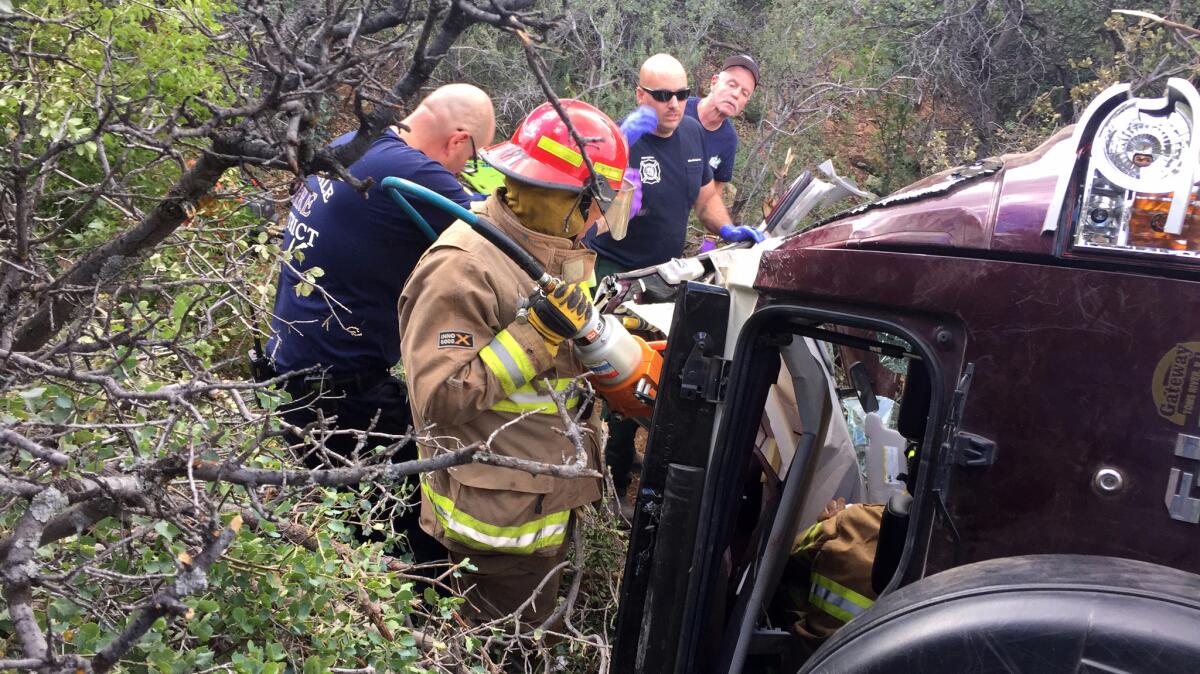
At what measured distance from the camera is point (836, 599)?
2258 millimetres

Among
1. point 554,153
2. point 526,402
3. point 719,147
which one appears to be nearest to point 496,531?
point 526,402

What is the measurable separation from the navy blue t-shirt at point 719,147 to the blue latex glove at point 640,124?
67cm

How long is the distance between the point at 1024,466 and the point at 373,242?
93.1 inches

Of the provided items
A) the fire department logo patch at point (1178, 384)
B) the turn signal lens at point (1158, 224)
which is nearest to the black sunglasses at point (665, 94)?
the turn signal lens at point (1158, 224)

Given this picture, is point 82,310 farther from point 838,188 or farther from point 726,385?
point 838,188

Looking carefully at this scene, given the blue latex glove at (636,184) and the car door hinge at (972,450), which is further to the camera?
the blue latex glove at (636,184)

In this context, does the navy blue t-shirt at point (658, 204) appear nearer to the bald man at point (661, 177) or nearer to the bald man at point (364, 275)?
the bald man at point (661, 177)

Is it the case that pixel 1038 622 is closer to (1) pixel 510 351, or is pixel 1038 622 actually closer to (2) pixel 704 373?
(2) pixel 704 373

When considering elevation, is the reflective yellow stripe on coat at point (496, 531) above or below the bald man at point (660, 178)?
below

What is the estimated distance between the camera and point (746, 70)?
18.6 feet

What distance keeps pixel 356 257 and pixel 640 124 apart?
229cm

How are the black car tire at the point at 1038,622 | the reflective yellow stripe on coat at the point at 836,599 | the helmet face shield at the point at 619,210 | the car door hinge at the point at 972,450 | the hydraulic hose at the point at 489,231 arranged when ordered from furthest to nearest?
the helmet face shield at the point at 619,210, the hydraulic hose at the point at 489,231, the reflective yellow stripe on coat at the point at 836,599, the car door hinge at the point at 972,450, the black car tire at the point at 1038,622

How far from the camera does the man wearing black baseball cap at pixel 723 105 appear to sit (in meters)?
5.65

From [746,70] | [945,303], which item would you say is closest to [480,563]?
[945,303]
